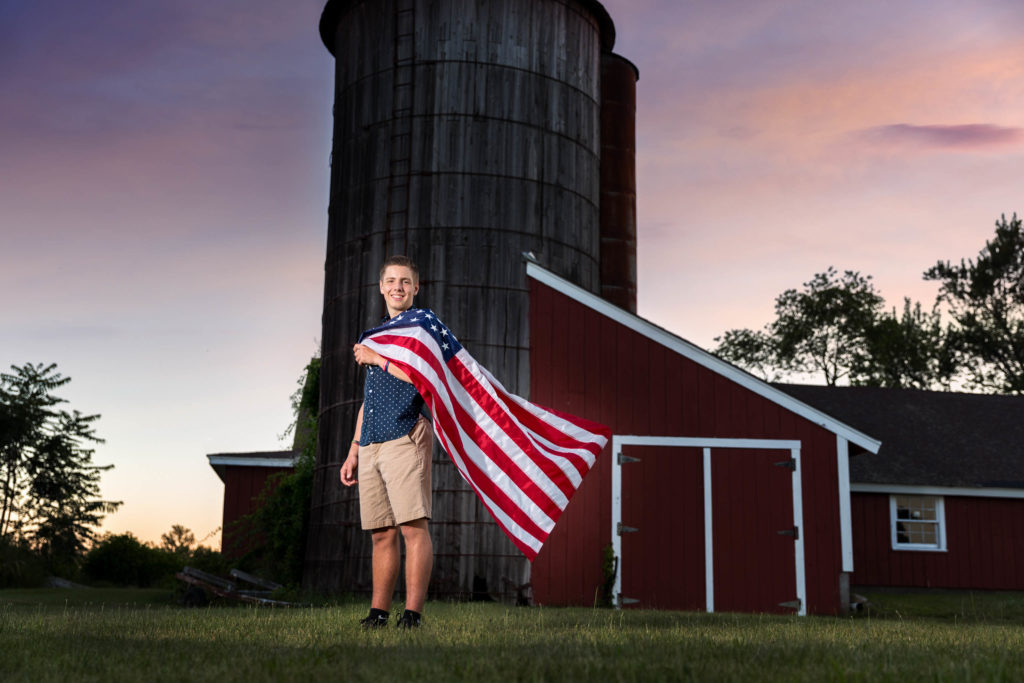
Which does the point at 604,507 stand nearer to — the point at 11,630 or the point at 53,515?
the point at 11,630

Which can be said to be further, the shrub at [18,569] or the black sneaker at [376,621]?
the shrub at [18,569]

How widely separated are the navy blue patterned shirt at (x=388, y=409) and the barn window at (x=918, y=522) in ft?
58.9

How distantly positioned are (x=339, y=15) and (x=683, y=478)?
29.3 ft

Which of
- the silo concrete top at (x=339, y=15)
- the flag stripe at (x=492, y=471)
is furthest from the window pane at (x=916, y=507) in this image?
the flag stripe at (x=492, y=471)

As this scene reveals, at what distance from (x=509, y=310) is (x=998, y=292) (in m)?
29.7

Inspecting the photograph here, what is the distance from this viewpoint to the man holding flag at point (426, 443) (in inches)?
238

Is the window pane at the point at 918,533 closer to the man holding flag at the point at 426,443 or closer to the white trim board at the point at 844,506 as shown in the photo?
the white trim board at the point at 844,506

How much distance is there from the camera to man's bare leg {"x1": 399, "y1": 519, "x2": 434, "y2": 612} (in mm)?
5949

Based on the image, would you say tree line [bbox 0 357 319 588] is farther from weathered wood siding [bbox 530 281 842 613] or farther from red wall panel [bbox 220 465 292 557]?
weathered wood siding [bbox 530 281 842 613]

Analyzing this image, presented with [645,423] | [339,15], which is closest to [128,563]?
[339,15]

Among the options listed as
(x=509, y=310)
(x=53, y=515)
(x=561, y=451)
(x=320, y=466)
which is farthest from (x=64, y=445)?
(x=561, y=451)

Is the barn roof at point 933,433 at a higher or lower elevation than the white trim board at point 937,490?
higher

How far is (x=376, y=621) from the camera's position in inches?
234

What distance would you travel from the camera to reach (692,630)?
234 inches
